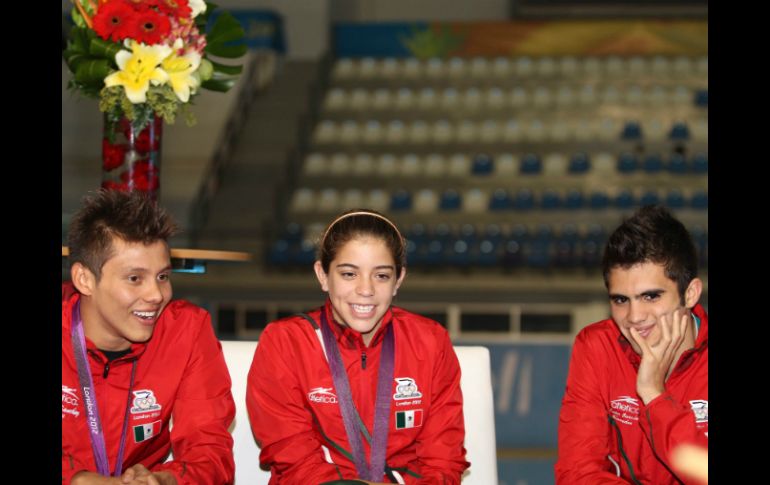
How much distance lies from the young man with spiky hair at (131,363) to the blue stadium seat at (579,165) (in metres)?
10.1

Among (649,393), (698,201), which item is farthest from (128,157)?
(698,201)

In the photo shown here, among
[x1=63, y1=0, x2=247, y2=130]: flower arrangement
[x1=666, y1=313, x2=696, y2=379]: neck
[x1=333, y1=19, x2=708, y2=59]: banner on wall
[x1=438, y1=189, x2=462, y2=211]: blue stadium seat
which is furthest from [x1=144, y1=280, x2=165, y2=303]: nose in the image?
[x1=333, y1=19, x2=708, y2=59]: banner on wall

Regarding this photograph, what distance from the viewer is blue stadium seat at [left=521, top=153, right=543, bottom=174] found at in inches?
480

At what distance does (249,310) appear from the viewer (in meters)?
9.49

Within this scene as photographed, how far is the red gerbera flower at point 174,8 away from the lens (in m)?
2.99

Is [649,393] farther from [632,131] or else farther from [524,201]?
[632,131]

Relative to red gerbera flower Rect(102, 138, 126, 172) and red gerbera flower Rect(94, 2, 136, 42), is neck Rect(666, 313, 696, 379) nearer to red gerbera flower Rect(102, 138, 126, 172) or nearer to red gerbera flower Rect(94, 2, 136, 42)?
red gerbera flower Rect(102, 138, 126, 172)

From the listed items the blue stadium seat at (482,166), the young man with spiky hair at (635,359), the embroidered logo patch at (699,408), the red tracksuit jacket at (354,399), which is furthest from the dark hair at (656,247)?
the blue stadium seat at (482,166)

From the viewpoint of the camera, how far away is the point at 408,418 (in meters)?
2.51

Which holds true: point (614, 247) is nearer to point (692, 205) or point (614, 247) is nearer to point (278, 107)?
point (692, 205)

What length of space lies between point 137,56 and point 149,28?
11 centimetres

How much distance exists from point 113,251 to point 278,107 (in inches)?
473
